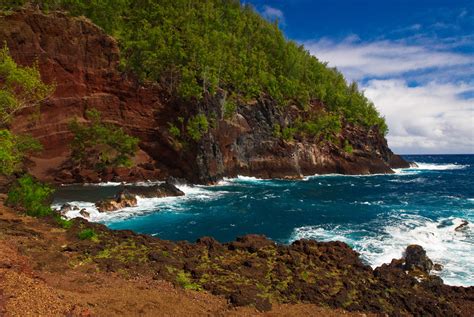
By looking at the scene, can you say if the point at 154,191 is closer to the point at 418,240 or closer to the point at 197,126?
the point at 197,126

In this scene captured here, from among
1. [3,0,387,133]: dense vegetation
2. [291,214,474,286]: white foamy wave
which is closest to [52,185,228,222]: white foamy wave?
[291,214,474,286]: white foamy wave

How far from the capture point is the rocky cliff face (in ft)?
168

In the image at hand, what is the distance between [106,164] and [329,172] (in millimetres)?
64930

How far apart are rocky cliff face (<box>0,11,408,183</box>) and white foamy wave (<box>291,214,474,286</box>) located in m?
36.3

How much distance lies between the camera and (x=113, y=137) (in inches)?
2156

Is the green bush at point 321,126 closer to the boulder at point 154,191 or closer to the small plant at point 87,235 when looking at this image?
the boulder at point 154,191

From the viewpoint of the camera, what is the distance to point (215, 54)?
78.6 metres

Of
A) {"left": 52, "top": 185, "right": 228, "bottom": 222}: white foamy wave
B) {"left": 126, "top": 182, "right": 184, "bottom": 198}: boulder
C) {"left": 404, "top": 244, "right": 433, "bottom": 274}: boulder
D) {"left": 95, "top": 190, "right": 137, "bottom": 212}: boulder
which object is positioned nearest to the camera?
{"left": 404, "top": 244, "right": 433, "bottom": 274}: boulder

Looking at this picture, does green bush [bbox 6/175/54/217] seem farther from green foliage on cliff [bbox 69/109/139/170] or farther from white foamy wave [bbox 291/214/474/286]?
green foliage on cliff [bbox 69/109/139/170]

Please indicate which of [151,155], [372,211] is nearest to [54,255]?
[372,211]

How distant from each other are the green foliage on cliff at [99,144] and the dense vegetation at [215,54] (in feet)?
46.4

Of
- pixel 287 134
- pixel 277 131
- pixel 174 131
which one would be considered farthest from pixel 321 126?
pixel 174 131

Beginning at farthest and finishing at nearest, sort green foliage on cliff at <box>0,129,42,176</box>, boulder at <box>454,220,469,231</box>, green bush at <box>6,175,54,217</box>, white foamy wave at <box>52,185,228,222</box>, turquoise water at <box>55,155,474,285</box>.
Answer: white foamy wave at <box>52,185,228,222</box> < boulder at <box>454,220,469,231</box> < turquoise water at <box>55,155,474,285</box> < green foliage on cliff at <box>0,129,42,176</box> < green bush at <box>6,175,54,217</box>

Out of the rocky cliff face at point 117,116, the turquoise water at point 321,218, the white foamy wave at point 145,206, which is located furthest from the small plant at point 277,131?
the white foamy wave at point 145,206
